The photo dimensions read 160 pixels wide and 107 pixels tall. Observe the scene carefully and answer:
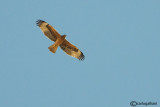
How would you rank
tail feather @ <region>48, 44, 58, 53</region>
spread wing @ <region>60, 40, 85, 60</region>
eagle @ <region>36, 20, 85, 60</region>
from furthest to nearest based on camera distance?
spread wing @ <region>60, 40, 85, 60</region>, eagle @ <region>36, 20, 85, 60</region>, tail feather @ <region>48, 44, 58, 53</region>

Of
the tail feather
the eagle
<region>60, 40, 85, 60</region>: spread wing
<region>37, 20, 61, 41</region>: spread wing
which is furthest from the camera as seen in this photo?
<region>60, 40, 85, 60</region>: spread wing

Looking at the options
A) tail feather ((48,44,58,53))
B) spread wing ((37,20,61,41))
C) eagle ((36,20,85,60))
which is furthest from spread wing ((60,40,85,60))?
tail feather ((48,44,58,53))

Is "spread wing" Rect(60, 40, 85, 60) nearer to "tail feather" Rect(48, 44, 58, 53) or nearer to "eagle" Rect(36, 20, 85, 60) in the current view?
"eagle" Rect(36, 20, 85, 60)

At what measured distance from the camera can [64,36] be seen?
56.9ft

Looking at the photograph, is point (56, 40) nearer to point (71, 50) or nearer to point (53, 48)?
point (53, 48)

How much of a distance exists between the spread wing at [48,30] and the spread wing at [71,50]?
0.82 meters

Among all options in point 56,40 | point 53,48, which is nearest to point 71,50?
point 56,40

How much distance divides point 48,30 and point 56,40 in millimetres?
827

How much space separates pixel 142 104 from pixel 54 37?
6801 mm

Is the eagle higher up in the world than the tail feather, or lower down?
higher up

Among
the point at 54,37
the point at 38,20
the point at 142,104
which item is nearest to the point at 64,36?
the point at 54,37

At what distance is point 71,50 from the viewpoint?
725 inches

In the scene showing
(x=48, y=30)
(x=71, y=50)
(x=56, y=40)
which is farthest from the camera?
(x=71, y=50)

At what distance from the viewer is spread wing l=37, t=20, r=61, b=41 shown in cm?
1747
